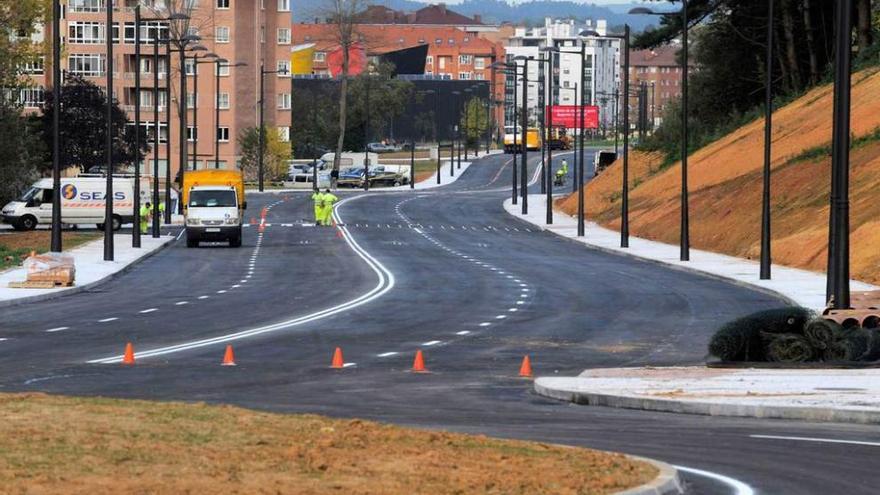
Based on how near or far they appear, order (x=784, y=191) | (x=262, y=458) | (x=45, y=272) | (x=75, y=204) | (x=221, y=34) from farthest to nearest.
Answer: (x=221, y=34)
(x=75, y=204)
(x=784, y=191)
(x=45, y=272)
(x=262, y=458)

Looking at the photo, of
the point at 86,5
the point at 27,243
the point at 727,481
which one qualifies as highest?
the point at 86,5

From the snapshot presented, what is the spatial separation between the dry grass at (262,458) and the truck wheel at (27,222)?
64.2 metres

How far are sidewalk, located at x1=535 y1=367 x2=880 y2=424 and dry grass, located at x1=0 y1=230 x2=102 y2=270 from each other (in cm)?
Result: 2920

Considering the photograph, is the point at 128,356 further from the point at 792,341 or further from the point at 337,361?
the point at 792,341

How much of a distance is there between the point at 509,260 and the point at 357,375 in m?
34.5

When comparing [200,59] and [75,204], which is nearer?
[75,204]

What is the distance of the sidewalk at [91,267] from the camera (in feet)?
128

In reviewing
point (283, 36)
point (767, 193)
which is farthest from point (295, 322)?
point (283, 36)

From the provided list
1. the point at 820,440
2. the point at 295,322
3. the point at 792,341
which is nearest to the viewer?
the point at 820,440

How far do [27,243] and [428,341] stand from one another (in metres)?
37.8

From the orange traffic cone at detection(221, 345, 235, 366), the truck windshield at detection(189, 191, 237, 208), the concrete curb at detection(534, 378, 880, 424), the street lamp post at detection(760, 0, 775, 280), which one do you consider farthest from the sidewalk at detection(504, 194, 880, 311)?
the concrete curb at detection(534, 378, 880, 424)

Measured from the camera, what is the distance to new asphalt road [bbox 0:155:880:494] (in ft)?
56.0

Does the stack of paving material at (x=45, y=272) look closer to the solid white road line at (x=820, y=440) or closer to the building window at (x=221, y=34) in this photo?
the solid white road line at (x=820, y=440)

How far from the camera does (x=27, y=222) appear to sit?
7944 cm
